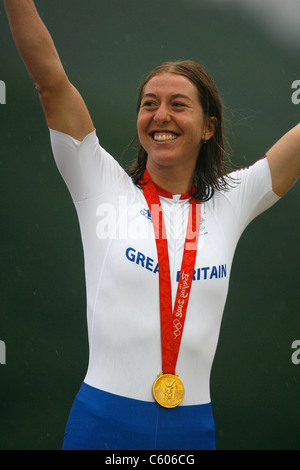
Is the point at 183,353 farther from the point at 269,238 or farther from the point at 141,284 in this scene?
the point at 269,238

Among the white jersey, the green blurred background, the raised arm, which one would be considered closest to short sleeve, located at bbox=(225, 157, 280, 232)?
the white jersey

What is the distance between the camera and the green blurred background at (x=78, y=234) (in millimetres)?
3660

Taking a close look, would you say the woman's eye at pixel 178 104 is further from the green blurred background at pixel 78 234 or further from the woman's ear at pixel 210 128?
the green blurred background at pixel 78 234

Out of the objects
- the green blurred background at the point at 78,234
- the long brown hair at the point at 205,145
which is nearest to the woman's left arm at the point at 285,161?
the long brown hair at the point at 205,145

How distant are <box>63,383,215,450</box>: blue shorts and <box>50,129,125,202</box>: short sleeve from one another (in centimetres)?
58

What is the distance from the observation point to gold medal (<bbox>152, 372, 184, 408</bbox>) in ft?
5.52

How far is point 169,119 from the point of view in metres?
1.82

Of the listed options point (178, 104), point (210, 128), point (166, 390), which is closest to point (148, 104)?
point (178, 104)

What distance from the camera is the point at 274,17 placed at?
3869 millimetres

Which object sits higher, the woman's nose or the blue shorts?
the woman's nose

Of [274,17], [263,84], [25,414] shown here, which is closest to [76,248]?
[25,414]

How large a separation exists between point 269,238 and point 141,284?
2334 mm

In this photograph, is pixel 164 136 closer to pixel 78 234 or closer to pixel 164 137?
pixel 164 137

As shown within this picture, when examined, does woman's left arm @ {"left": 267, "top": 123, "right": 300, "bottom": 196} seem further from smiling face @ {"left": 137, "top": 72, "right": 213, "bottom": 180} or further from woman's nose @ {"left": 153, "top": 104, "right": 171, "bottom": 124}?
woman's nose @ {"left": 153, "top": 104, "right": 171, "bottom": 124}
